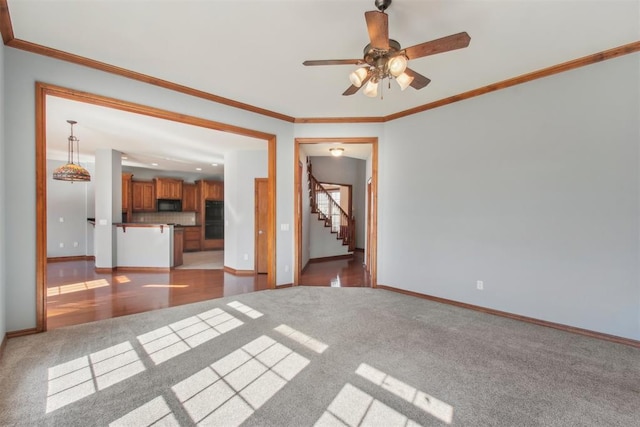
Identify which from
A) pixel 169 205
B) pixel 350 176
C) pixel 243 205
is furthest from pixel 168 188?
pixel 350 176

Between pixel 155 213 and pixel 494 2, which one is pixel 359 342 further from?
pixel 155 213

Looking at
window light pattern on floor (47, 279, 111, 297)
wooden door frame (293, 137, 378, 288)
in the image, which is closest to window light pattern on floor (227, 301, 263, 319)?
wooden door frame (293, 137, 378, 288)

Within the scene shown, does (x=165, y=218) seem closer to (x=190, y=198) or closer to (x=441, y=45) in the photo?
(x=190, y=198)

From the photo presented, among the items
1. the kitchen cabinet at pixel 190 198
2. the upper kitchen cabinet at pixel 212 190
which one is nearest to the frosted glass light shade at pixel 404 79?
the upper kitchen cabinet at pixel 212 190

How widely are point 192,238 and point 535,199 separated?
30.4ft

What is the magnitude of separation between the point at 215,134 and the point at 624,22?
5.18 metres

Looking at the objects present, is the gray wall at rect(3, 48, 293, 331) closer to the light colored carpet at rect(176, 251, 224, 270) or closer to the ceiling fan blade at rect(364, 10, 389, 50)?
the ceiling fan blade at rect(364, 10, 389, 50)

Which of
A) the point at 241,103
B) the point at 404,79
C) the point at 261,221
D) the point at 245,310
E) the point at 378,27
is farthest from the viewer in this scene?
the point at 261,221

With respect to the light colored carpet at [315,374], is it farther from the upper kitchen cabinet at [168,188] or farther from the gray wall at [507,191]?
the upper kitchen cabinet at [168,188]

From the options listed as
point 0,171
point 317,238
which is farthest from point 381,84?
point 317,238

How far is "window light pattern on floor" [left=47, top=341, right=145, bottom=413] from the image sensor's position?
6.10ft

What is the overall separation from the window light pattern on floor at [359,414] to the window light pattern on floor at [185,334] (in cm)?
149

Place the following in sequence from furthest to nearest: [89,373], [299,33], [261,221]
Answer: [261,221] < [299,33] < [89,373]

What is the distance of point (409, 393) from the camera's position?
75.6 inches
